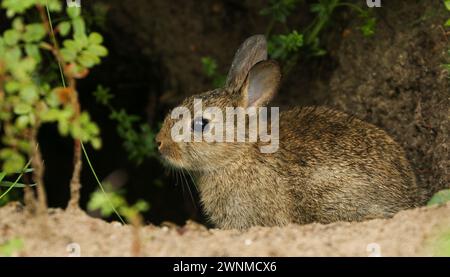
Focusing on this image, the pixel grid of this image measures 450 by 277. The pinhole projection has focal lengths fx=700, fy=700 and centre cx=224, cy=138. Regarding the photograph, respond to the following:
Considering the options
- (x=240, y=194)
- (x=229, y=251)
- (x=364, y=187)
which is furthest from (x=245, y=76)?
(x=229, y=251)

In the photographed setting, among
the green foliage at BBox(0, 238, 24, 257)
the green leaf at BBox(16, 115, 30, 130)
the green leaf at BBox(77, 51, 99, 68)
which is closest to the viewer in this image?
the green foliage at BBox(0, 238, 24, 257)

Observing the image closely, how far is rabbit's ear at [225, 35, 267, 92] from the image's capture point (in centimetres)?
480

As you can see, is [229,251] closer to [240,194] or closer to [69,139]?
[240,194]

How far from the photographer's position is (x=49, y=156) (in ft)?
23.6

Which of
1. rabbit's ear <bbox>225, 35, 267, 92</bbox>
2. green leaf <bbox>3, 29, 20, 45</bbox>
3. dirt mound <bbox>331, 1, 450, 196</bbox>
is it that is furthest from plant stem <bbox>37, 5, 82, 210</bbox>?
dirt mound <bbox>331, 1, 450, 196</bbox>

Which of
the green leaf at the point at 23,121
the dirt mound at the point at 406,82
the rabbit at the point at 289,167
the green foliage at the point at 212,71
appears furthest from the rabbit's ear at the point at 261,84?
the green leaf at the point at 23,121

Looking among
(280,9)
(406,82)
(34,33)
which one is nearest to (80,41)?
(34,33)

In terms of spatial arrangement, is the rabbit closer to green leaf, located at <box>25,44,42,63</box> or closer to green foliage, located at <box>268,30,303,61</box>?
green foliage, located at <box>268,30,303,61</box>

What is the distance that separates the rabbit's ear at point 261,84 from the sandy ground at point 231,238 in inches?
53.2

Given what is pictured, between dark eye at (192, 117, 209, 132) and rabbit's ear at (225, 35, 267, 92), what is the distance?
30 centimetres

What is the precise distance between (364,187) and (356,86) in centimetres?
138

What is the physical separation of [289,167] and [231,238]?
1.38 meters

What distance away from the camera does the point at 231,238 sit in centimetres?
332

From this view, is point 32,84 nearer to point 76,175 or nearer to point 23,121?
point 23,121
